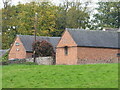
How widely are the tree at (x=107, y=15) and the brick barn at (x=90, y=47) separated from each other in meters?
32.1

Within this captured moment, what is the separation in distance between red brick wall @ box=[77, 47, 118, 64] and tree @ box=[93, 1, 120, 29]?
34.5 meters

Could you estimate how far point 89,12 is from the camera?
9425 centimetres

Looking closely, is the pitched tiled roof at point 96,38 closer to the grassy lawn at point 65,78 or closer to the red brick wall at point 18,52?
the red brick wall at point 18,52

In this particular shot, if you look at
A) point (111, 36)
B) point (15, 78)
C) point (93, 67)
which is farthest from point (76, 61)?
point (15, 78)

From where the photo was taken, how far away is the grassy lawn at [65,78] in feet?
90.1

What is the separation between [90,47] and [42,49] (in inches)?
418

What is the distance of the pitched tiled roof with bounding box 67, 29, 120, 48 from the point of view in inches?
2181

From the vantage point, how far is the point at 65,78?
3006 cm

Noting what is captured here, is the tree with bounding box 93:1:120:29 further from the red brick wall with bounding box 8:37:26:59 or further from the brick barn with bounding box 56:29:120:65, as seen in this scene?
the brick barn with bounding box 56:29:120:65

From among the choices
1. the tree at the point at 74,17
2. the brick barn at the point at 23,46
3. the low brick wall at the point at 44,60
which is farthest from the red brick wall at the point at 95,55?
the tree at the point at 74,17

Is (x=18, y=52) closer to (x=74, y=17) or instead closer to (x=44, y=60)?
(x=44, y=60)

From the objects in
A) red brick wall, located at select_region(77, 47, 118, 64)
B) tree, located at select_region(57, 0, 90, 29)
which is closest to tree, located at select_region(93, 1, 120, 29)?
tree, located at select_region(57, 0, 90, 29)

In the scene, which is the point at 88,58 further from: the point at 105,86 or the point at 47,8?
the point at 47,8

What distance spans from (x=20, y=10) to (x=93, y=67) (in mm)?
59998
